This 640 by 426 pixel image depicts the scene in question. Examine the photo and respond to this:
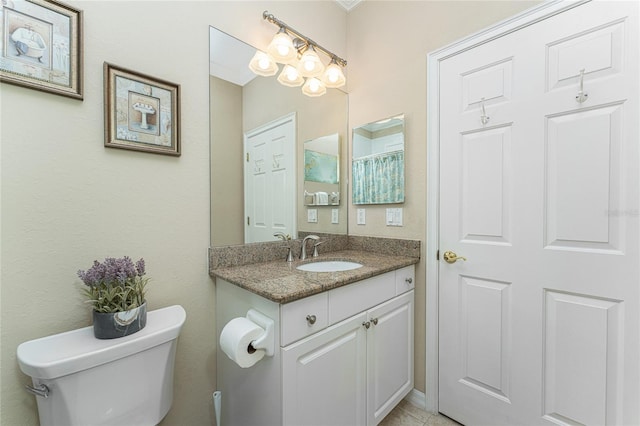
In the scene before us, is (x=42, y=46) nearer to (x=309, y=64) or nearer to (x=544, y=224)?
(x=309, y=64)

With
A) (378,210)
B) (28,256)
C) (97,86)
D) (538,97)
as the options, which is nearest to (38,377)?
(28,256)

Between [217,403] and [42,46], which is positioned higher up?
[42,46]

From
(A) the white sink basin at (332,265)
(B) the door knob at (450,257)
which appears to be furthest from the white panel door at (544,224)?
(A) the white sink basin at (332,265)

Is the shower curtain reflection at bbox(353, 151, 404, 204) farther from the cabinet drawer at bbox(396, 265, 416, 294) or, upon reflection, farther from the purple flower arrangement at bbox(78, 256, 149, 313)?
the purple flower arrangement at bbox(78, 256, 149, 313)

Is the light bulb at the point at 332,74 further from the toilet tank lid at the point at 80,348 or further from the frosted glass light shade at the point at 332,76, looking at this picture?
the toilet tank lid at the point at 80,348

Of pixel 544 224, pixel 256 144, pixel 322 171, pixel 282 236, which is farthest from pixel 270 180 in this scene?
pixel 544 224

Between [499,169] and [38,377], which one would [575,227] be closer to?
[499,169]

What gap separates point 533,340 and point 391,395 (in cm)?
77

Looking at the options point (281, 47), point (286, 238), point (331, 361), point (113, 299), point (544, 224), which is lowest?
point (331, 361)

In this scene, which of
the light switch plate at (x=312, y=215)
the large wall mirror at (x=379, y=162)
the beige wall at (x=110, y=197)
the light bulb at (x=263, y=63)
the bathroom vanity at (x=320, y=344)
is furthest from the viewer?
the light switch plate at (x=312, y=215)

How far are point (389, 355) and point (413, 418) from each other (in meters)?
0.46

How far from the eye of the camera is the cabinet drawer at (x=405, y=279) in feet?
4.95

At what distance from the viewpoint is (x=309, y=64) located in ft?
5.41

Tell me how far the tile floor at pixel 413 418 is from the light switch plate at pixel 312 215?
4.15 ft
